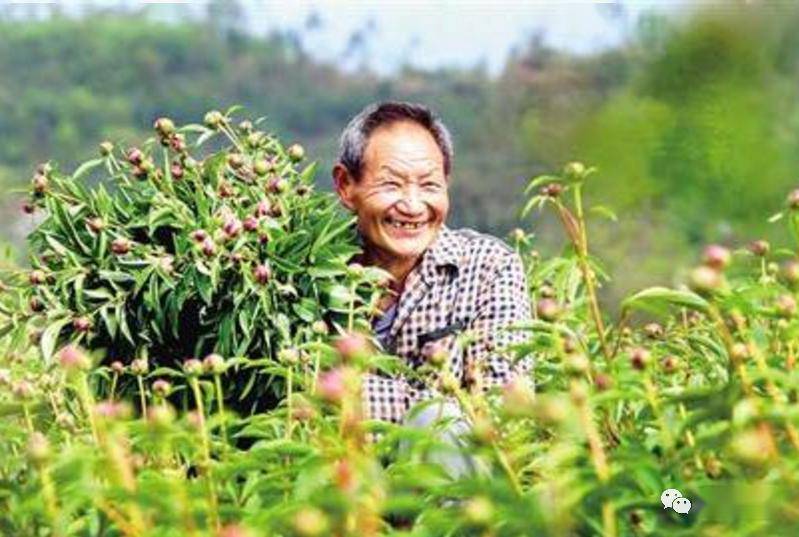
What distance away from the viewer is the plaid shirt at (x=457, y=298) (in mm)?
2354

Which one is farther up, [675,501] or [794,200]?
[794,200]

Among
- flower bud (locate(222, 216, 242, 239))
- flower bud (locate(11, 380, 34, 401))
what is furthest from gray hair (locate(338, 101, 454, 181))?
flower bud (locate(11, 380, 34, 401))

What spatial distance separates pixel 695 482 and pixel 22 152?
59.1ft

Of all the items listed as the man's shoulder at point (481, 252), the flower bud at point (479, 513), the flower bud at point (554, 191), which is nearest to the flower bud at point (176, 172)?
the man's shoulder at point (481, 252)

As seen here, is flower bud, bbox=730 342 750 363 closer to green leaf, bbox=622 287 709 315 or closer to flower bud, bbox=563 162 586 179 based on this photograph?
green leaf, bbox=622 287 709 315

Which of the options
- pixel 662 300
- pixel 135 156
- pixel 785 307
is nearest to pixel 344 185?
pixel 135 156

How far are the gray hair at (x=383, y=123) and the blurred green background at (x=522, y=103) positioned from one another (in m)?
0.10

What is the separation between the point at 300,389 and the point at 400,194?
1.06ft

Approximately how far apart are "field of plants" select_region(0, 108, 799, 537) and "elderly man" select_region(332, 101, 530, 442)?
0.19 feet

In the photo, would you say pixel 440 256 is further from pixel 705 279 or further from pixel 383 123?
pixel 705 279

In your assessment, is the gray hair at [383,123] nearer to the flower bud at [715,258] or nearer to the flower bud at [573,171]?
the flower bud at [573,171]

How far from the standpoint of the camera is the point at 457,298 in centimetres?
243

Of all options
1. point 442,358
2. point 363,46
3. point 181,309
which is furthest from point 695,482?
point 363,46

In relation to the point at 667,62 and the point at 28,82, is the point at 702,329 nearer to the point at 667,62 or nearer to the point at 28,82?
the point at 667,62
